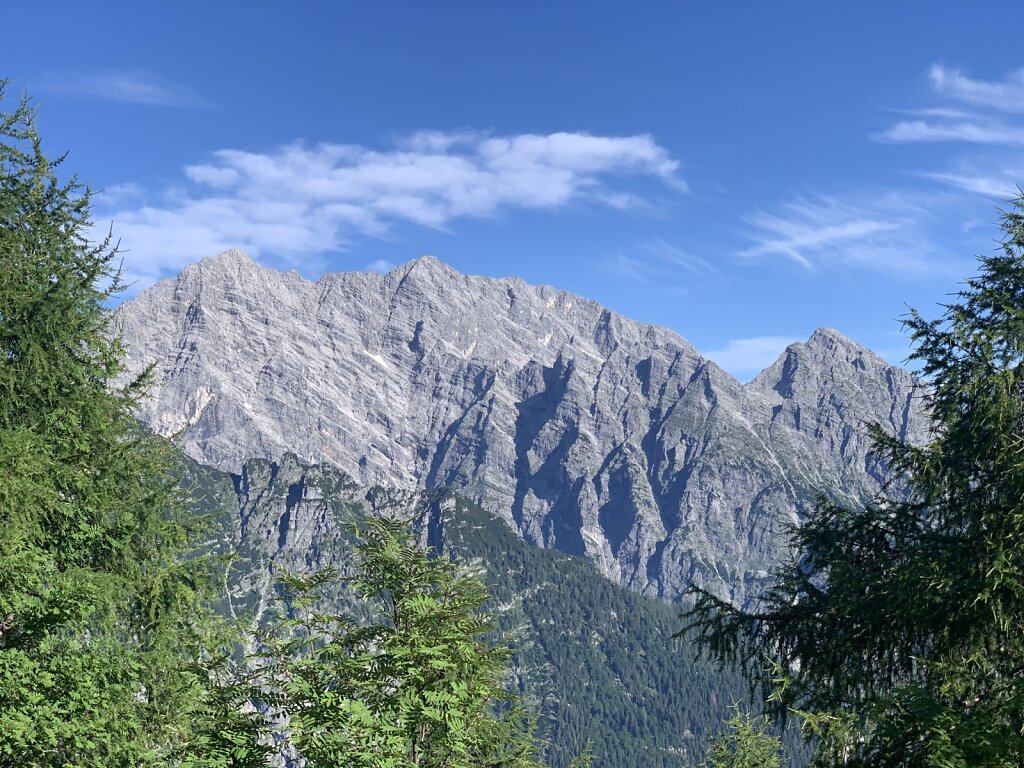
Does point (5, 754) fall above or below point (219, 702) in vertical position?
below

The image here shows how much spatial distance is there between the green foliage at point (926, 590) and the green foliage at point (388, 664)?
524 centimetres

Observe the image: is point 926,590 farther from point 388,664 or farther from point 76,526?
point 76,526

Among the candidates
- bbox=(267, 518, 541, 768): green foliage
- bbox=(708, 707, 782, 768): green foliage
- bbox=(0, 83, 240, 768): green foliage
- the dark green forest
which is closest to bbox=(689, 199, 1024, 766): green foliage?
the dark green forest

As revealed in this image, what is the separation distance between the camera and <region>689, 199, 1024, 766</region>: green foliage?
12617 mm

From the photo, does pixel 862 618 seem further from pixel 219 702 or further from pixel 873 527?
pixel 219 702

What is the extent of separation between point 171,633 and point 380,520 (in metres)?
7.91

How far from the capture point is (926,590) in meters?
13.1

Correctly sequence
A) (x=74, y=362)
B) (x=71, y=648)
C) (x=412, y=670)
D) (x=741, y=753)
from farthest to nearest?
(x=741, y=753)
(x=74, y=362)
(x=71, y=648)
(x=412, y=670)

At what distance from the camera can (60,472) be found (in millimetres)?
17812

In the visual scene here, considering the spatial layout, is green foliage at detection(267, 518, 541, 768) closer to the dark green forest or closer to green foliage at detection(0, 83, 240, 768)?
the dark green forest

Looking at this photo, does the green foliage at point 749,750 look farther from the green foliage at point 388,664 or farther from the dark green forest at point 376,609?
the green foliage at point 388,664

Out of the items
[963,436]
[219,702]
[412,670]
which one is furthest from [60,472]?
[963,436]

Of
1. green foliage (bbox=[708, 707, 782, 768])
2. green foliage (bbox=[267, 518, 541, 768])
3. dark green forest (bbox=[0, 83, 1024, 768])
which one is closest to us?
green foliage (bbox=[267, 518, 541, 768])

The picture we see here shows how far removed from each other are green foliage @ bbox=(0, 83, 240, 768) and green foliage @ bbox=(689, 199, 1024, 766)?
1029 centimetres
